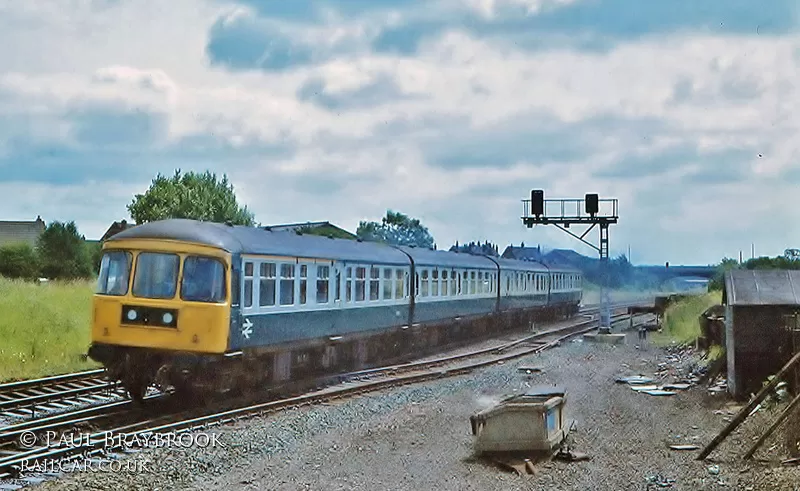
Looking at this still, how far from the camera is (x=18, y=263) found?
3591 cm

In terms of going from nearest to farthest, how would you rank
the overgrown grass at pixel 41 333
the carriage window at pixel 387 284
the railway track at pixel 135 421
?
the railway track at pixel 135 421
the overgrown grass at pixel 41 333
the carriage window at pixel 387 284

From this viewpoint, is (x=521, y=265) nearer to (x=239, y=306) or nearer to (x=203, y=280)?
(x=239, y=306)

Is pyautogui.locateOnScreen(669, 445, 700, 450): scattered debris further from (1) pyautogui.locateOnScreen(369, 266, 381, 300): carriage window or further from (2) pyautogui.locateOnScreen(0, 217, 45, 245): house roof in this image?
(2) pyautogui.locateOnScreen(0, 217, 45, 245): house roof

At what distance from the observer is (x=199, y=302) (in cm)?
1416

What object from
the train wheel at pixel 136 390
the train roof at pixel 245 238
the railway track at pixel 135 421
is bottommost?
the railway track at pixel 135 421

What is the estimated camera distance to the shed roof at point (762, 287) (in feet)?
54.8

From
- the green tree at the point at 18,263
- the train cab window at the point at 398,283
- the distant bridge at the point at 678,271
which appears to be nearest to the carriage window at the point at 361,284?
the train cab window at the point at 398,283

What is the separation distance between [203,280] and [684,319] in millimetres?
21968

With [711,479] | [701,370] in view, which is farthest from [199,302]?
[701,370]

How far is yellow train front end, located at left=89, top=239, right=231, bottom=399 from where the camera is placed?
14.1 meters

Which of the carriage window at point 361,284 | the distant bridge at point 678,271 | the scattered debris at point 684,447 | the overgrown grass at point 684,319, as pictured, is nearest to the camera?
the scattered debris at point 684,447

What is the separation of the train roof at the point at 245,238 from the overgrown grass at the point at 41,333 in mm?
5061

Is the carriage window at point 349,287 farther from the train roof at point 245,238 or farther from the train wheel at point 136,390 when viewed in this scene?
the train wheel at point 136,390

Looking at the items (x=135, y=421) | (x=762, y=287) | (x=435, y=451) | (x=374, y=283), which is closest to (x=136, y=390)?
(x=135, y=421)
